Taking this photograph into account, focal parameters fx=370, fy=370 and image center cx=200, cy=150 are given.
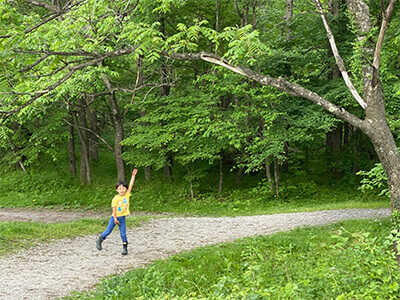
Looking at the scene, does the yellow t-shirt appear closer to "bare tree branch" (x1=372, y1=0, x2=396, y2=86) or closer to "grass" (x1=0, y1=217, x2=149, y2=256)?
"grass" (x1=0, y1=217, x2=149, y2=256)

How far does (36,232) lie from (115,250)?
269cm

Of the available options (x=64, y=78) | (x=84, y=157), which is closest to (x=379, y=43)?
(x=64, y=78)

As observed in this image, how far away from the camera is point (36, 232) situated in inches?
378

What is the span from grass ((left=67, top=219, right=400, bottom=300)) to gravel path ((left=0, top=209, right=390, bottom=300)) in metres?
0.69

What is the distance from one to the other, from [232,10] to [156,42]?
13704 millimetres

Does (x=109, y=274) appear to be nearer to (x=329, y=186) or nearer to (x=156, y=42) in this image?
(x=156, y=42)

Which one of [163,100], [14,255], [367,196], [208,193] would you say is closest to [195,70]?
[163,100]

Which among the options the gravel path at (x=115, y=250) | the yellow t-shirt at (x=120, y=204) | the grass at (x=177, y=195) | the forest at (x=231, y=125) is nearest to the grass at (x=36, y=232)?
the gravel path at (x=115, y=250)

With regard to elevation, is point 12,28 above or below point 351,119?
above

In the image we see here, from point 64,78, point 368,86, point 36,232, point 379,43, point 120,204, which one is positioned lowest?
point 36,232

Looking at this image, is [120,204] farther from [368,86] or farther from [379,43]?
[379,43]

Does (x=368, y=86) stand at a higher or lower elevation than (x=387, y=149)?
higher

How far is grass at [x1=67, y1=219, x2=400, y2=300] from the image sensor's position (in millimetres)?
3697

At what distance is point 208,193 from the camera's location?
17.4 m
